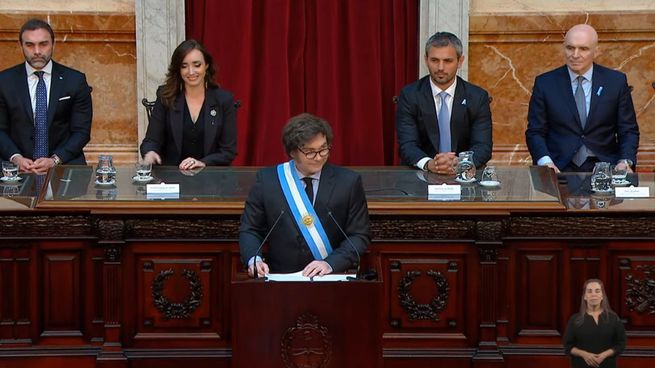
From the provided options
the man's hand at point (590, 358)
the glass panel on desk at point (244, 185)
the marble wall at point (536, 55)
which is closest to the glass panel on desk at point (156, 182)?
the glass panel on desk at point (244, 185)

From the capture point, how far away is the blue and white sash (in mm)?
5539

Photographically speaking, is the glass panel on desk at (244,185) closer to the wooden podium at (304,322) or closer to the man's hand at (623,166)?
the man's hand at (623,166)

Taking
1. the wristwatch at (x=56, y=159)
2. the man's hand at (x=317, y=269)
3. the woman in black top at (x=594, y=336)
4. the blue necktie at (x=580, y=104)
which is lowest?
the woman in black top at (x=594, y=336)

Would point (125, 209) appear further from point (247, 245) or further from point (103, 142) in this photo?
point (103, 142)

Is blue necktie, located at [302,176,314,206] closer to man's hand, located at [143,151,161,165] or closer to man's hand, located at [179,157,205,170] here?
man's hand, located at [179,157,205,170]

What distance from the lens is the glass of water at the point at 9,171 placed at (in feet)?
22.2

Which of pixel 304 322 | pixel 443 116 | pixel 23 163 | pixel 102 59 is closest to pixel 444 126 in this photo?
pixel 443 116

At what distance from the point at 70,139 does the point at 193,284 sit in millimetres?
1756

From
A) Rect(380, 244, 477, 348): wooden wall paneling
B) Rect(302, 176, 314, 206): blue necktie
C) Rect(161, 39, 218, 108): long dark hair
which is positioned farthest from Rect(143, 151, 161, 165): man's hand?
Rect(302, 176, 314, 206): blue necktie

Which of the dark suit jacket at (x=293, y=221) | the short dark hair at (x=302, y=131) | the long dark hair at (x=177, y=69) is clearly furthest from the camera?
the long dark hair at (x=177, y=69)

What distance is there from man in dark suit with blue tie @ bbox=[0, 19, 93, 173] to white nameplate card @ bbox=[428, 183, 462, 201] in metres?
2.21

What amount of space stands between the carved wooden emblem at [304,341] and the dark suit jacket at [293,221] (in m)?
0.40

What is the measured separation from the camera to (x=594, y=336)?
512cm

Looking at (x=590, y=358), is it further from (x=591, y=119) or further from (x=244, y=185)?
(x=591, y=119)
